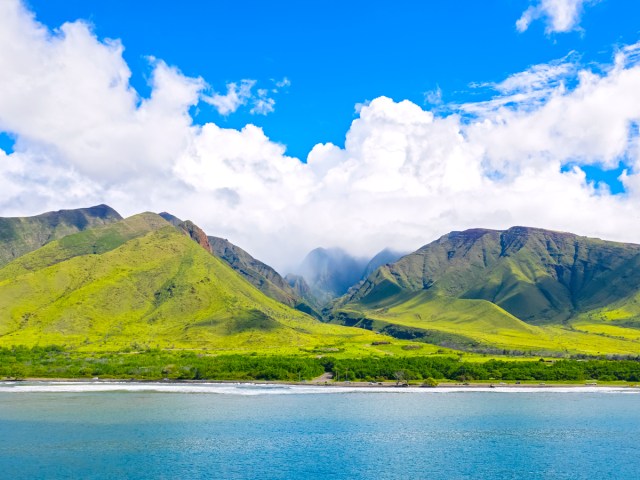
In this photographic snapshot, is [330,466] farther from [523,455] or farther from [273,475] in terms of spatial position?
[523,455]

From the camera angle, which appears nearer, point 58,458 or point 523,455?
point 58,458

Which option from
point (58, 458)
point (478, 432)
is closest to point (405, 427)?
point (478, 432)

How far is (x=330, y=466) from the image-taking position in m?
124

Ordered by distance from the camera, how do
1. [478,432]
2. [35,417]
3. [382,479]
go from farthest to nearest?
1. [35,417]
2. [478,432]
3. [382,479]

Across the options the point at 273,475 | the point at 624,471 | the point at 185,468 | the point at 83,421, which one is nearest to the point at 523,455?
the point at 624,471

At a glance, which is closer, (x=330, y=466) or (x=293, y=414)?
(x=330, y=466)

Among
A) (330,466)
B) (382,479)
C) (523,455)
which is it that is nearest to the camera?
(382,479)

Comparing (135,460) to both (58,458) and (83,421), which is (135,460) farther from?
(83,421)

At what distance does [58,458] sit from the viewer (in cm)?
12781

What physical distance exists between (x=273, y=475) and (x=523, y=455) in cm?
5909

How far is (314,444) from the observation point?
144 m

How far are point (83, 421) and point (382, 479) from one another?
99.6 meters

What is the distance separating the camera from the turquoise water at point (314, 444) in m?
120

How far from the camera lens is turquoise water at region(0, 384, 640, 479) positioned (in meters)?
120
